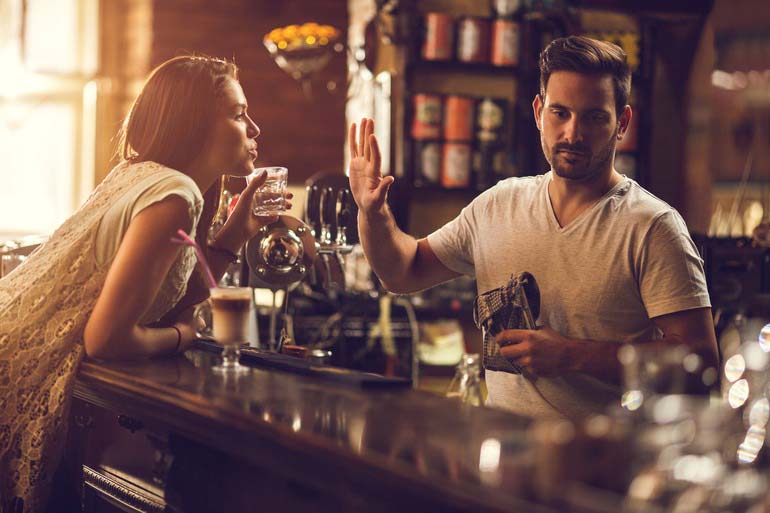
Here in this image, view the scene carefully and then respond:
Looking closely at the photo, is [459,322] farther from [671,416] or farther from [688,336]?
[671,416]

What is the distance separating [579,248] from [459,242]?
1.34ft

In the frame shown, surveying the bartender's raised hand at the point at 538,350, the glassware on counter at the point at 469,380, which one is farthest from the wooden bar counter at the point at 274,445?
the glassware on counter at the point at 469,380

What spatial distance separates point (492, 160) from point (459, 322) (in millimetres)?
1086

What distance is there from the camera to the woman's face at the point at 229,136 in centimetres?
232

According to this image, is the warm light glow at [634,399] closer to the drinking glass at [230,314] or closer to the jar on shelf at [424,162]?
the drinking glass at [230,314]

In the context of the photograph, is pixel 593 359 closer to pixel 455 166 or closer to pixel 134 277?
pixel 134 277

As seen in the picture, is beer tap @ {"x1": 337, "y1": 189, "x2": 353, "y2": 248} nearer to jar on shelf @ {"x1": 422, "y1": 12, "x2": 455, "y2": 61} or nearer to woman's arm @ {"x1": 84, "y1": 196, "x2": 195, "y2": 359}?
woman's arm @ {"x1": 84, "y1": 196, "x2": 195, "y2": 359}

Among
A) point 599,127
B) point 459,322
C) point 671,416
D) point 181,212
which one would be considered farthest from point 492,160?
point 671,416

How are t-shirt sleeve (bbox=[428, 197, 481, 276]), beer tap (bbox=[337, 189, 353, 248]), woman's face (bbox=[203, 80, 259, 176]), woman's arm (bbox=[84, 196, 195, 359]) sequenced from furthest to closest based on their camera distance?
beer tap (bbox=[337, 189, 353, 248]) < t-shirt sleeve (bbox=[428, 197, 481, 276]) < woman's face (bbox=[203, 80, 259, 176]) < woman's arm (bbox=[84, 196, 195, 359])

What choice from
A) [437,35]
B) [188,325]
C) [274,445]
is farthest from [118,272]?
[437,35]

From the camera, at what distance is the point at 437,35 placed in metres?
6.52

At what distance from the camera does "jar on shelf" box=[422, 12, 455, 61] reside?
6512mm

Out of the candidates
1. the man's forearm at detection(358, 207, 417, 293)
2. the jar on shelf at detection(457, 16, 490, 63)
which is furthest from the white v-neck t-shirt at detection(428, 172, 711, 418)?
the jar on shelf at detection(457, 16, 490, 63)

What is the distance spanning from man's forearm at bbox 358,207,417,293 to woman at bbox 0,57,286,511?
0.41m
